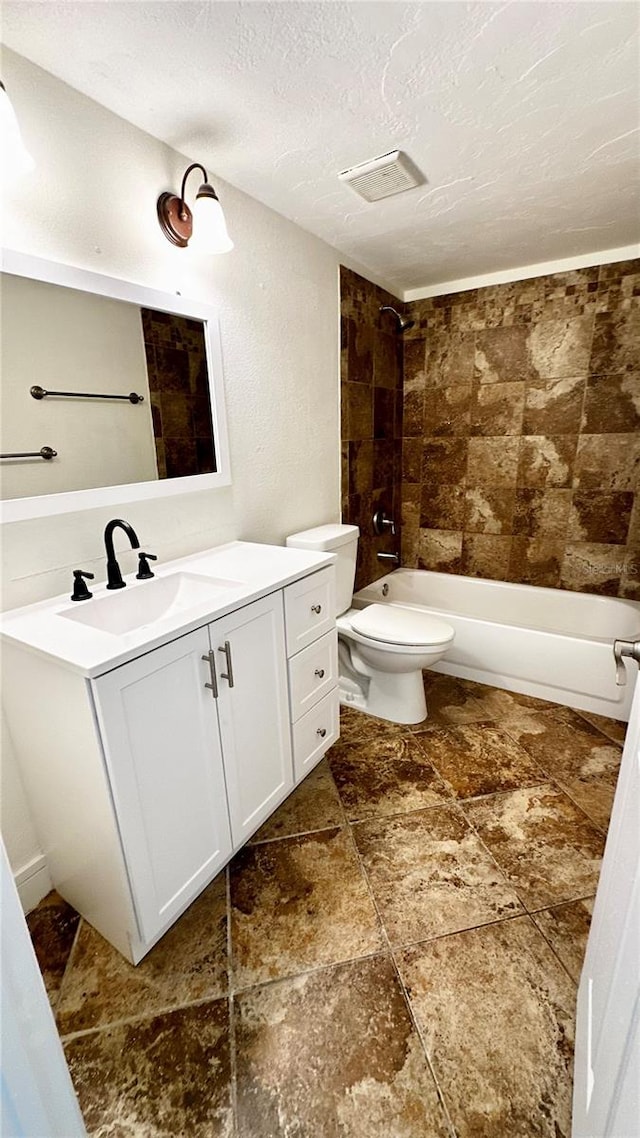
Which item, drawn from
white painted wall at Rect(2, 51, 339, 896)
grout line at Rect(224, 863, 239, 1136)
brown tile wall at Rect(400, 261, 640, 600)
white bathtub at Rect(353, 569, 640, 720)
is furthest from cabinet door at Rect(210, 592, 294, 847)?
brown tile wall at Rect(400, 261, 640, 600)

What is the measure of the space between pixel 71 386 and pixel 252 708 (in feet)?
3.50

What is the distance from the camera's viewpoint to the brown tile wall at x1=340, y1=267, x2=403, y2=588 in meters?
2.50

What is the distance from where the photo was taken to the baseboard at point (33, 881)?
4.48 feet

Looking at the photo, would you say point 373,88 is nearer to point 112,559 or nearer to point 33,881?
point 112,559

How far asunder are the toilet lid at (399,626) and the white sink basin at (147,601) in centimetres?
85

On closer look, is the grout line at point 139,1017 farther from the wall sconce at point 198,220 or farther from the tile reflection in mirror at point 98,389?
the wall sconce at point 198,220

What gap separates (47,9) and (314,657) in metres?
1.79

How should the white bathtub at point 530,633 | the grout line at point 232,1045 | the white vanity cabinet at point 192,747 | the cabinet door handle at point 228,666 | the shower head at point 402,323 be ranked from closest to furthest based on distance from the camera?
1. the grout line at point 232,1045
2. the white vanity cabinet at point 192,747
3. the cabinet door handle at point 228,666
4. the white bathtub at point 530,633
5. the shower head at point 402,323

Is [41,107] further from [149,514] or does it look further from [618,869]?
[618,869]

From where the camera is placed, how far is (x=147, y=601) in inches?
57.3

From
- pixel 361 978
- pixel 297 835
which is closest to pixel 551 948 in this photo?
pixel 361 978

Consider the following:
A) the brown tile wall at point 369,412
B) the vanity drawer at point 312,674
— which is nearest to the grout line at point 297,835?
the vanity drawer at point 312,674

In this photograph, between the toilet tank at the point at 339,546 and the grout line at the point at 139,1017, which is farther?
the toilet tank at the point at 339,546

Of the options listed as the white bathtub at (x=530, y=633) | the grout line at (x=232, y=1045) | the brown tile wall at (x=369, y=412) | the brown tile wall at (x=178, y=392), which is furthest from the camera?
the brown tile wall at (x=369, y=412)
